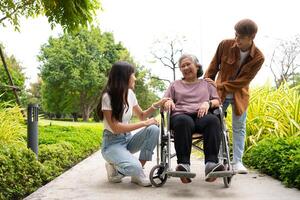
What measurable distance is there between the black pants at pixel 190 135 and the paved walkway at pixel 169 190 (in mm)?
262

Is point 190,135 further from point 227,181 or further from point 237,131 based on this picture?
point 237,131

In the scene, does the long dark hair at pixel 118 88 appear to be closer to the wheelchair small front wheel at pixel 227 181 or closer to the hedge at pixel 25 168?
the hedge at pixel 25 168

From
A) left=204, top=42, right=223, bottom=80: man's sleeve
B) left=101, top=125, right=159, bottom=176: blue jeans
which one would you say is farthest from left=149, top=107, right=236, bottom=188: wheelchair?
left=204, top=42, right=223, bottom=80: man's sleeve

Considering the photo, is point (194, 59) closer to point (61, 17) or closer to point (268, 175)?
point (268, 175)

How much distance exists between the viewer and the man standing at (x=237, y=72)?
12.9 feet

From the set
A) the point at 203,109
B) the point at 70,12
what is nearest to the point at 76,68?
the point at 70,12

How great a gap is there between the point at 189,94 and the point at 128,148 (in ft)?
2.38

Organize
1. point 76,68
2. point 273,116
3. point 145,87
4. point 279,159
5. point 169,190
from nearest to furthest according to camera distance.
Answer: point 169,190, point 279,159, point 273,116, point 76,68, point 145,87

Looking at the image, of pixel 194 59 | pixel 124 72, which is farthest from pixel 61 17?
pixel 194 59

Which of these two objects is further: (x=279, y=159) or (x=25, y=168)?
(x=279, y=159)

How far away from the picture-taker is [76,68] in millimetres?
35406

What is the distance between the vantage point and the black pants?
3303 millimetres

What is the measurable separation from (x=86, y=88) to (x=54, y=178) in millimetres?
31839

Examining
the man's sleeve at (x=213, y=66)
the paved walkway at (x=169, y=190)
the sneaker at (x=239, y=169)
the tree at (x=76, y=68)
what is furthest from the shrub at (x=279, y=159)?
the tree at (x=76, y=68)
